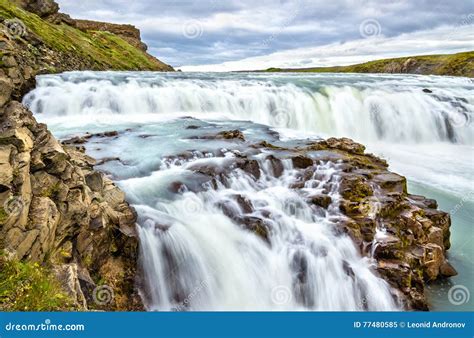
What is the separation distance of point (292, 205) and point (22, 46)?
33.0m

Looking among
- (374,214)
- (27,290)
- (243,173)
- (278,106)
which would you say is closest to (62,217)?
(27,290)

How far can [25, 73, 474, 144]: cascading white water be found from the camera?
1021 inches

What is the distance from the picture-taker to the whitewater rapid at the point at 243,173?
9.27 metres

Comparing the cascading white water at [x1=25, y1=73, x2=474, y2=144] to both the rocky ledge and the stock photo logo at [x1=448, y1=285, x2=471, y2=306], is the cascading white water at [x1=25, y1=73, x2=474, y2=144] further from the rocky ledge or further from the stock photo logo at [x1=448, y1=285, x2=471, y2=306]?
the stock photo logo at [x1=448, y1=285, x2=471, y2=306]

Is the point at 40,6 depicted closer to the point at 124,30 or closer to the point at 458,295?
the point at 124,30

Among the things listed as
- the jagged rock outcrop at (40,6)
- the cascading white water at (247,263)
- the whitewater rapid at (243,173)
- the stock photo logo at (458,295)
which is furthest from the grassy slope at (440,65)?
the cascading white water at (247,263)

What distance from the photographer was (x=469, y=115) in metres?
29.0

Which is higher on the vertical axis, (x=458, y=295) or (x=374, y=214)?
(x=374, y=214)

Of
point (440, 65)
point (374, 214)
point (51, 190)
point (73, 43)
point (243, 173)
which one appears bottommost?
point (374, 214)

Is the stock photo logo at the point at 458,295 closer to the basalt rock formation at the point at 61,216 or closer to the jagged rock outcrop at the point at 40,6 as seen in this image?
the basalt rock formation at the point at 61,216

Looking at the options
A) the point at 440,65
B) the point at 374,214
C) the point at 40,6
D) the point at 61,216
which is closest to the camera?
the point at 61,216

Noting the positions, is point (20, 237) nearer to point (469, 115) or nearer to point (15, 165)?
point (15, 165)

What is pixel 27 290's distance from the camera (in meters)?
5.09

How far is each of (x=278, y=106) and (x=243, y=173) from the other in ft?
53.7
